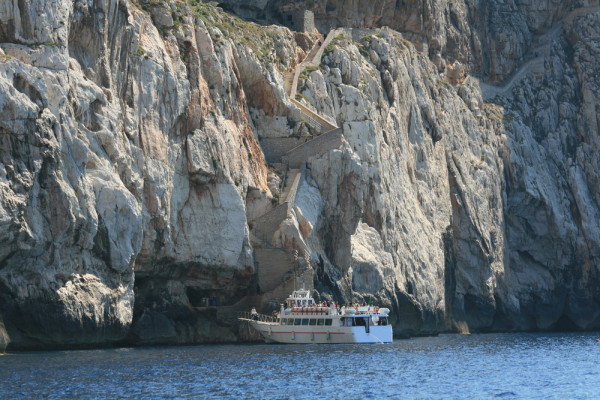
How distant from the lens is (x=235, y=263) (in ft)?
217

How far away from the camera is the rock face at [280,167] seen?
5297 centimetres

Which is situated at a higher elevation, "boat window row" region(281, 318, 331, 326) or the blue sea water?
"boat window row" region(281, 318, 331, 326)

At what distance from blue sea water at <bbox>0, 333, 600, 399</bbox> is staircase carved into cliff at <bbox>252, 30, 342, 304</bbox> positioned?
16.4 ft

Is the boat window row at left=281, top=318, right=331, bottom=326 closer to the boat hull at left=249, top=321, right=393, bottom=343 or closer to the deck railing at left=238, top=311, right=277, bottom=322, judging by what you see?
the boat hull at left=249, top=321, right=393, bottom=343

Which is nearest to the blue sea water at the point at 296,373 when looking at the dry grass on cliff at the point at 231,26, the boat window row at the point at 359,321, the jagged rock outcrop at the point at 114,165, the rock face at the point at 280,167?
the boat window row at the point at 359,321

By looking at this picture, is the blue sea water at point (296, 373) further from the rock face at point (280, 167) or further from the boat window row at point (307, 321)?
the rock face at point (280, 167)

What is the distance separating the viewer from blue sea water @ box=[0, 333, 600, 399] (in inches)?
1593

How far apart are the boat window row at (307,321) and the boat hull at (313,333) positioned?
270 mm

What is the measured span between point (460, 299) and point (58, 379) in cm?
6123

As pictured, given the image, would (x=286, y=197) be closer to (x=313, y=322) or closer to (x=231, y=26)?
(x=313, y=322)

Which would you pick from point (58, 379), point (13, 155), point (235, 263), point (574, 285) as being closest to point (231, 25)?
point (235, 263)

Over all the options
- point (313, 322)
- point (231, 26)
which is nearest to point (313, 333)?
point (313, 322)

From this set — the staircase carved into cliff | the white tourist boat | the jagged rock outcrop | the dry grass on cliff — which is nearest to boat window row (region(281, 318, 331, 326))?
the white tourist boat

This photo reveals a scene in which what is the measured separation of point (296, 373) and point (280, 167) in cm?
2834
